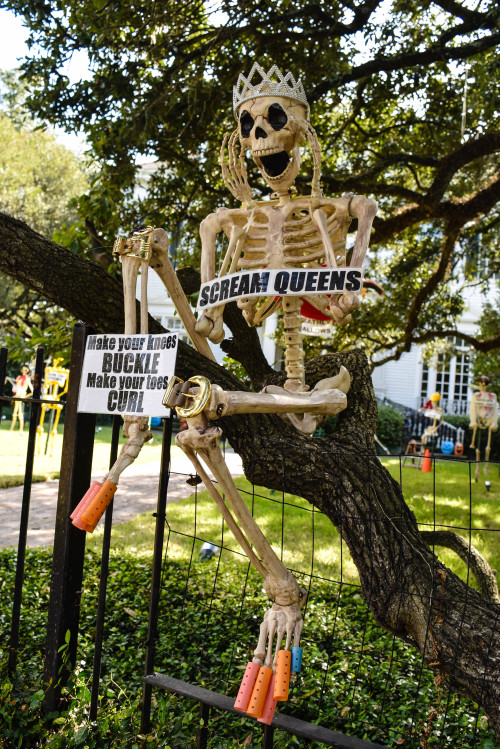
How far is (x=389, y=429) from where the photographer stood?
19.4 m

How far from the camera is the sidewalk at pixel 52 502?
7.68 m

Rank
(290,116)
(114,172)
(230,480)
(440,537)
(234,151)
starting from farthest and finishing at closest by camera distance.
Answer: (114,172) < (440,537) < (234,151) < (290,116) < (230,480)

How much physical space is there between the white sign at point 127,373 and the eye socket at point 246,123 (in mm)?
1416

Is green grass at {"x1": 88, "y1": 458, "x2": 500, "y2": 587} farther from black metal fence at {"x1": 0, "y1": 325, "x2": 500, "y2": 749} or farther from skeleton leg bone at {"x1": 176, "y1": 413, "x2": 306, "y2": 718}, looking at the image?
skeleton leg bone at {"x1": 176, "y1": 413, "x2": 306, "y2": 718}

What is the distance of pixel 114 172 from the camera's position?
580cm

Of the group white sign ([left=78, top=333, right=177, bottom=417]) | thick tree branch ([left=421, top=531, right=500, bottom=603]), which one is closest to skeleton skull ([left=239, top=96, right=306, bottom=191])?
white sign ([left=78, top=333, right=177, bottom=417])

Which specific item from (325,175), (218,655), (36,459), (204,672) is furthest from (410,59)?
(36,459)

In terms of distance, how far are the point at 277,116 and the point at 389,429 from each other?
55.6 ft

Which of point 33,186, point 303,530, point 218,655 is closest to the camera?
point 218,655

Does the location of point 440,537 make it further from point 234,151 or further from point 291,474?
Result: point 234,151

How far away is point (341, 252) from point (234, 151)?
866 millimetres

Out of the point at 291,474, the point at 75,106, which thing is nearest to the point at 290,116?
the point at 291,474

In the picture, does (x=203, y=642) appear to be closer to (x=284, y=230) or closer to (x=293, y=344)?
(x=293, y=344)

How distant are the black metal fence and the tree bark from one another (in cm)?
19
